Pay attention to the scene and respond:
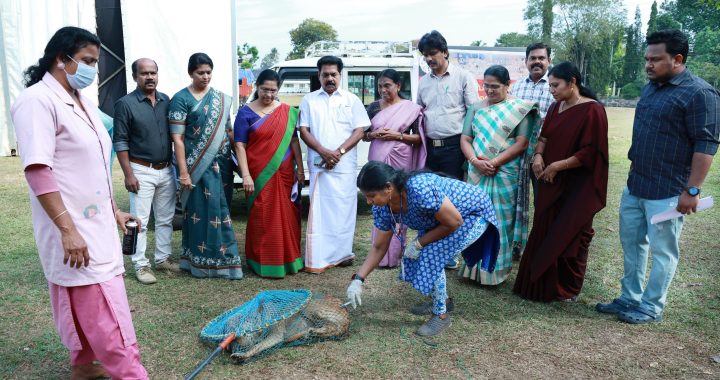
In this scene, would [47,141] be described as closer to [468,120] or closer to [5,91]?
[468,120]

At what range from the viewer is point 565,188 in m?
3.61

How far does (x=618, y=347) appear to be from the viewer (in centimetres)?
299

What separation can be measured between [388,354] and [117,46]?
17.1 feet

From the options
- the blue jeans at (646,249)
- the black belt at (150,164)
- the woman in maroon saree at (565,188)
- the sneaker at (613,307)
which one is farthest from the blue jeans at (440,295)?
the black belt at (150,164)

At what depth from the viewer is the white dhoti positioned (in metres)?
4.40

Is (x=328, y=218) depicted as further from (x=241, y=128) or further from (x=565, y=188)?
(x=565, y=188)

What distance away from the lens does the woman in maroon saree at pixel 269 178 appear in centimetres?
413

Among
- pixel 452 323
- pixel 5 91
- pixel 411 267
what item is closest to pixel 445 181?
pixel 411 267

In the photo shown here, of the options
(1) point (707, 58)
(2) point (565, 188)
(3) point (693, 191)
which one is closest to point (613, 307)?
(2) point (565, 188)

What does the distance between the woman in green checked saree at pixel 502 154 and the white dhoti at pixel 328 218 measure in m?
1.07

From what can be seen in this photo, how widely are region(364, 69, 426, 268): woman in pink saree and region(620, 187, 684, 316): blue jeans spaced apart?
1.62 meters

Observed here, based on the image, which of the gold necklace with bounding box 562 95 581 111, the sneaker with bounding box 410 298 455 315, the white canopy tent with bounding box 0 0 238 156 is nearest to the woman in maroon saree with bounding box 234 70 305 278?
the sneaker with bounding box 410 298 455 315

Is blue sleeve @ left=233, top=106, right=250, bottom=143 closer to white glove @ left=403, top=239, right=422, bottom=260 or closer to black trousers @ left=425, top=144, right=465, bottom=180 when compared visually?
black trousers @ left=425, top=144, right=465, bottom=180

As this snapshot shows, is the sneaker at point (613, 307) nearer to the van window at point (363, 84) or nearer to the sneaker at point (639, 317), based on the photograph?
the sneaker at point (639, 317)
